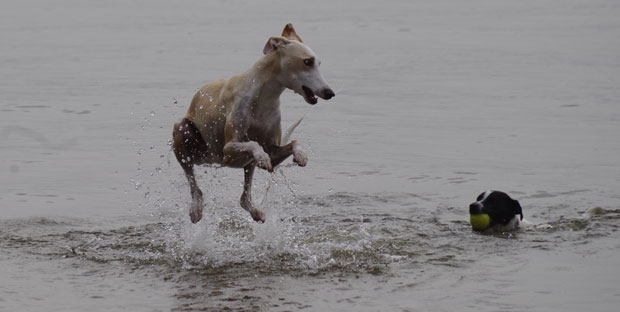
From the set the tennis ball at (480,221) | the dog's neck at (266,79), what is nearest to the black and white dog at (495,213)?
the tennis ball at (480,221)

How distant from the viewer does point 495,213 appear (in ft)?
28.3

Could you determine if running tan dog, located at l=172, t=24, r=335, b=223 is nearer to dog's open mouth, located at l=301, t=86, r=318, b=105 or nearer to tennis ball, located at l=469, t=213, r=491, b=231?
dog's open mouth, located at l=301, t=86, r=318, b=105

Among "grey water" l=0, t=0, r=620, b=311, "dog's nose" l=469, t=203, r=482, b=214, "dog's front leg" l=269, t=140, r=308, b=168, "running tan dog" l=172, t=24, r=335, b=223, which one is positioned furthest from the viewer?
"dog's nose" l=469, t=203, r=482, b=214

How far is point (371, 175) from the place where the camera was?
10797 mm

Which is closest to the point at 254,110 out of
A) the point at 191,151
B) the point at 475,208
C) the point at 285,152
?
the point at 285,152

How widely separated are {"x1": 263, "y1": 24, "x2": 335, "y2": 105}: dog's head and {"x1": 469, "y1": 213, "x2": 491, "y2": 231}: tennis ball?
189 cm

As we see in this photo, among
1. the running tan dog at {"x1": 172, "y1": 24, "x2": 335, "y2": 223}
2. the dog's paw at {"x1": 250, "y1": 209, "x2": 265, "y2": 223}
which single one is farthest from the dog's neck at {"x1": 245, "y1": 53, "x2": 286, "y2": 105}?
the dog's paw at {"x1": 250, "y1": 209, "x2": 265, "y2": 223}

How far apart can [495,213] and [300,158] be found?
1.87 m

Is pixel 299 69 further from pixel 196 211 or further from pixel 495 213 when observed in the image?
pixel 495 213

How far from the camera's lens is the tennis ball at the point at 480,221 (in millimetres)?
8664

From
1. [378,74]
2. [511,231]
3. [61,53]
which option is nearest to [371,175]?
[511,231]

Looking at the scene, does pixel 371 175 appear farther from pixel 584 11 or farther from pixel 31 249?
pixel 584 11

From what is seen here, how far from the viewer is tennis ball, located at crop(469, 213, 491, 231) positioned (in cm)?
866

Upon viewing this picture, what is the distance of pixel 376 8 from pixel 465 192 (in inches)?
564
